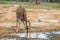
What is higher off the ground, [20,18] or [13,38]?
[20,18]

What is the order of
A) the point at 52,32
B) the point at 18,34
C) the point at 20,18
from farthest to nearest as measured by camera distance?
the point at 52,32 < the point at 18,34 < the point at 20,18

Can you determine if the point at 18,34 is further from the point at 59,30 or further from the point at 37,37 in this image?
the point at 59,30

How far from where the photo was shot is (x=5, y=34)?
8.99m

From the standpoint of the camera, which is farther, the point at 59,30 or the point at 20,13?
the point at 59,30

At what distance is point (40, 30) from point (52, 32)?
2.18 ft

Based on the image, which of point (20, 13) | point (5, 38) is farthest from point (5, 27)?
point (20, 13)

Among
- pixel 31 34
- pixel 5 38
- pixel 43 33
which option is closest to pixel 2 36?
pixel 5 38

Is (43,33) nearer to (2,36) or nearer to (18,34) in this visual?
(18,34)

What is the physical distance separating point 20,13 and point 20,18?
0.19 m

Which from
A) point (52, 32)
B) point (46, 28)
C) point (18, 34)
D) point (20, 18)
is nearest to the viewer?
point (20, 18)

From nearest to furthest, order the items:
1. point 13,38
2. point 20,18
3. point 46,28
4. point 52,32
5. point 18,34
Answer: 1. point 20,18
2. point 13,38
3. point 18,34
4. point 52,32
5. point 46,28

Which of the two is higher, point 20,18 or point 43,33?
point 20,18

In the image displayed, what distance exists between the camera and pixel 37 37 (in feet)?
27.7

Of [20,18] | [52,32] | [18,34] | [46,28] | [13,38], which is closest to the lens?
[20,18]
